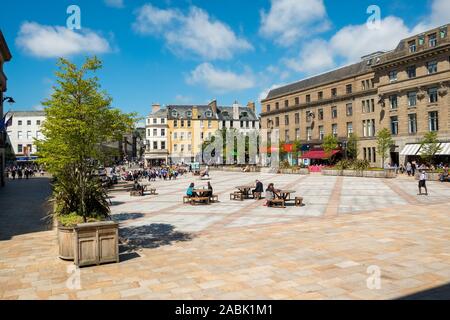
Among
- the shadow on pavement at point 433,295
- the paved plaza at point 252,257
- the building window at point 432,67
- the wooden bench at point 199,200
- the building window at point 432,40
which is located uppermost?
the building window at point 432,40

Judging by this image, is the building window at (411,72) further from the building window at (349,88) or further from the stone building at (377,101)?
the building window at (349,88)

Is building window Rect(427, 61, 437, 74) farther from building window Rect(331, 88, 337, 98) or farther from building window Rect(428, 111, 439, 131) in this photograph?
building window Rect(331, 88, 337, 98)

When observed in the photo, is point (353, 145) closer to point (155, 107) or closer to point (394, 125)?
point (394, 125)

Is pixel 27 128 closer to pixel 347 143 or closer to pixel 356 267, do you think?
pixel 347 143

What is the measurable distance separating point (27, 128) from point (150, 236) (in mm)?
75332

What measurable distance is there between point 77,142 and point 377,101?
45864 millimetres

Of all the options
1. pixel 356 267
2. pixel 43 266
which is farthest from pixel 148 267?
pixel 356 267

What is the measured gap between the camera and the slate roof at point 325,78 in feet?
171

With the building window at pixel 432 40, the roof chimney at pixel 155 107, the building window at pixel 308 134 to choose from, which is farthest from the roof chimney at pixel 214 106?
the building window at pixel 432 40

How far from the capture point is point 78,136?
948cm

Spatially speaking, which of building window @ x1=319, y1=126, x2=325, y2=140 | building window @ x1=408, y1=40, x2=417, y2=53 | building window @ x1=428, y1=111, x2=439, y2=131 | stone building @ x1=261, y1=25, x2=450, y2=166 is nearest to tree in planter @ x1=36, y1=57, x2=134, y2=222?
stone building @ x1=261, y1=25, x2=450, y2=166

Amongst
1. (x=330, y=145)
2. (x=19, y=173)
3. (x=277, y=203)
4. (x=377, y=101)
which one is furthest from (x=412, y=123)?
(x=19, y=173)

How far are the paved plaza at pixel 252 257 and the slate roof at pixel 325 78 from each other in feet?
133

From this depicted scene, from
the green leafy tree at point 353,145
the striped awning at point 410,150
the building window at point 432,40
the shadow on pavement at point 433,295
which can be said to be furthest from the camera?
the green leafy tree at point 353,145
